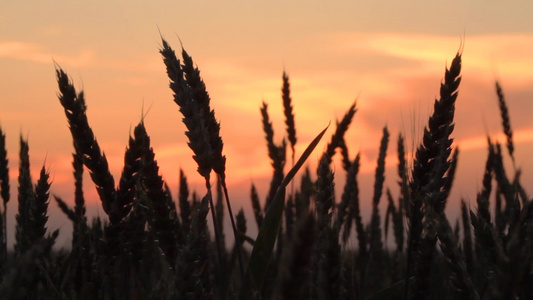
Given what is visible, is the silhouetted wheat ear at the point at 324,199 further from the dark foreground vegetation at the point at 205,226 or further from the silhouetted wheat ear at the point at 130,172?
the silhouetted wheat ear at the point at 130,172

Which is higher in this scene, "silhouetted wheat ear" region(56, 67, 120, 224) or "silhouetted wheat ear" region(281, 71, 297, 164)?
"silhouetted wheat ear" region(281, 71, 297, 164)

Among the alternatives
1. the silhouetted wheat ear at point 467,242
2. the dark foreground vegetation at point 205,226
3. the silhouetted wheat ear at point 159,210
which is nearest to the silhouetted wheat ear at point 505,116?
the silhouetted wheat ear at point 467,242

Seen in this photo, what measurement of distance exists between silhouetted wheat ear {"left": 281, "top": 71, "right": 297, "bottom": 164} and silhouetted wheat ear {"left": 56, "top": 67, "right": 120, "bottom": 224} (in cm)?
290

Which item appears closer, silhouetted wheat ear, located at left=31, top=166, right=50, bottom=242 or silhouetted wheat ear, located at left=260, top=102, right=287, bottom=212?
silhouetted wheat ear, located at left=31, top=166, right=50, bottom=242

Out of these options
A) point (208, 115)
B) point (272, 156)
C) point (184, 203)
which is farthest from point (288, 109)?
point (208, 115)

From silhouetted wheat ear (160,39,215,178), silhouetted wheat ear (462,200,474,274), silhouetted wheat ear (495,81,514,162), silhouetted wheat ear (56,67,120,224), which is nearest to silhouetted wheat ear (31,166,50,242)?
silhouetted wheat ear (56,67,120,224)

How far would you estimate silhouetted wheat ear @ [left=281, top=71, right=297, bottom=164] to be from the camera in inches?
202

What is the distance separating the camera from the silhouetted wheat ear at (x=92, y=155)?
217 cm

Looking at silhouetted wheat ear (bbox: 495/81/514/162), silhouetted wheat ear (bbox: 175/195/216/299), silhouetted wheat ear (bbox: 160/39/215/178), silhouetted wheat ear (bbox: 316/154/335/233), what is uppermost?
silhouetted wheat ear (bbox: 495/81/514/162)

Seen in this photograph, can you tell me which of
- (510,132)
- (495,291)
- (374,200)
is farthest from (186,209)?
(510,132)

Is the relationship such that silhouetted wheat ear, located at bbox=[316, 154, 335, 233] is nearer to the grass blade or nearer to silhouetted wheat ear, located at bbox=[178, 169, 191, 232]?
the grass blade

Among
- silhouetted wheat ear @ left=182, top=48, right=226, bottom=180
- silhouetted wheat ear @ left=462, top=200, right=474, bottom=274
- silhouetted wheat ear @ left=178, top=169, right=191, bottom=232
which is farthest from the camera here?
silhouetted wheat ear @ left=178, top=169, right=191, bottom=232

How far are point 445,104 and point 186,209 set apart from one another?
209 cm

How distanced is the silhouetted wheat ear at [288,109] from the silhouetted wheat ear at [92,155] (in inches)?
114
